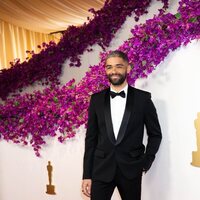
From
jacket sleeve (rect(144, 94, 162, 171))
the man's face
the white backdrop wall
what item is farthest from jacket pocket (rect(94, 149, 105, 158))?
the white backdrop wall

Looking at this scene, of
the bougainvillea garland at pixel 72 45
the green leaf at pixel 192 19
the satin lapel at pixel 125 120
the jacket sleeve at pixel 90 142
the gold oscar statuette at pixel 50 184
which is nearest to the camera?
the satin lapel at pixel 125 120

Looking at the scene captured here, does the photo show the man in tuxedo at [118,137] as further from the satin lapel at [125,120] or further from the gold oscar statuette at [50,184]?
the gold oscar statuette at [50,184]

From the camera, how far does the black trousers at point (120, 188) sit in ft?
7.69

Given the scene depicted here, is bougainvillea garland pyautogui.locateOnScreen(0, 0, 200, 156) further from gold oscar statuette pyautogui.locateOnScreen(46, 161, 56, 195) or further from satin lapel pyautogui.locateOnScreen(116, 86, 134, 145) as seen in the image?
satin lapel pyautogui.locateOnScreen(116, 86, 134, 145)

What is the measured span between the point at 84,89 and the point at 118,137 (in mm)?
1171

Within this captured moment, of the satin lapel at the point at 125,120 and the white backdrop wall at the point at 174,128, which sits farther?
the white backdrop wall at the point at 174,128

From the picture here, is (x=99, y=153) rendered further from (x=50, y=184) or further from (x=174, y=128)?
(x=50, y=184)

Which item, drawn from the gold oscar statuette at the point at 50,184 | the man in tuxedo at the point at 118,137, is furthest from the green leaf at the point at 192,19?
the gold oscar statuette at the point at 50,184

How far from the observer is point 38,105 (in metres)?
3.77

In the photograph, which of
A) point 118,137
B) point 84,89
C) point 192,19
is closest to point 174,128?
point 118,137

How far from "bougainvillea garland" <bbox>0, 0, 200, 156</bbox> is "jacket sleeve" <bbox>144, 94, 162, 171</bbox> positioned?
524mm

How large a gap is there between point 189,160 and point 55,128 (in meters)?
1.49

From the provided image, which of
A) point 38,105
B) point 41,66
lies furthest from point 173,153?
point 41,66

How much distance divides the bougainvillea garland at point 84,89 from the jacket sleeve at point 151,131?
52cm
